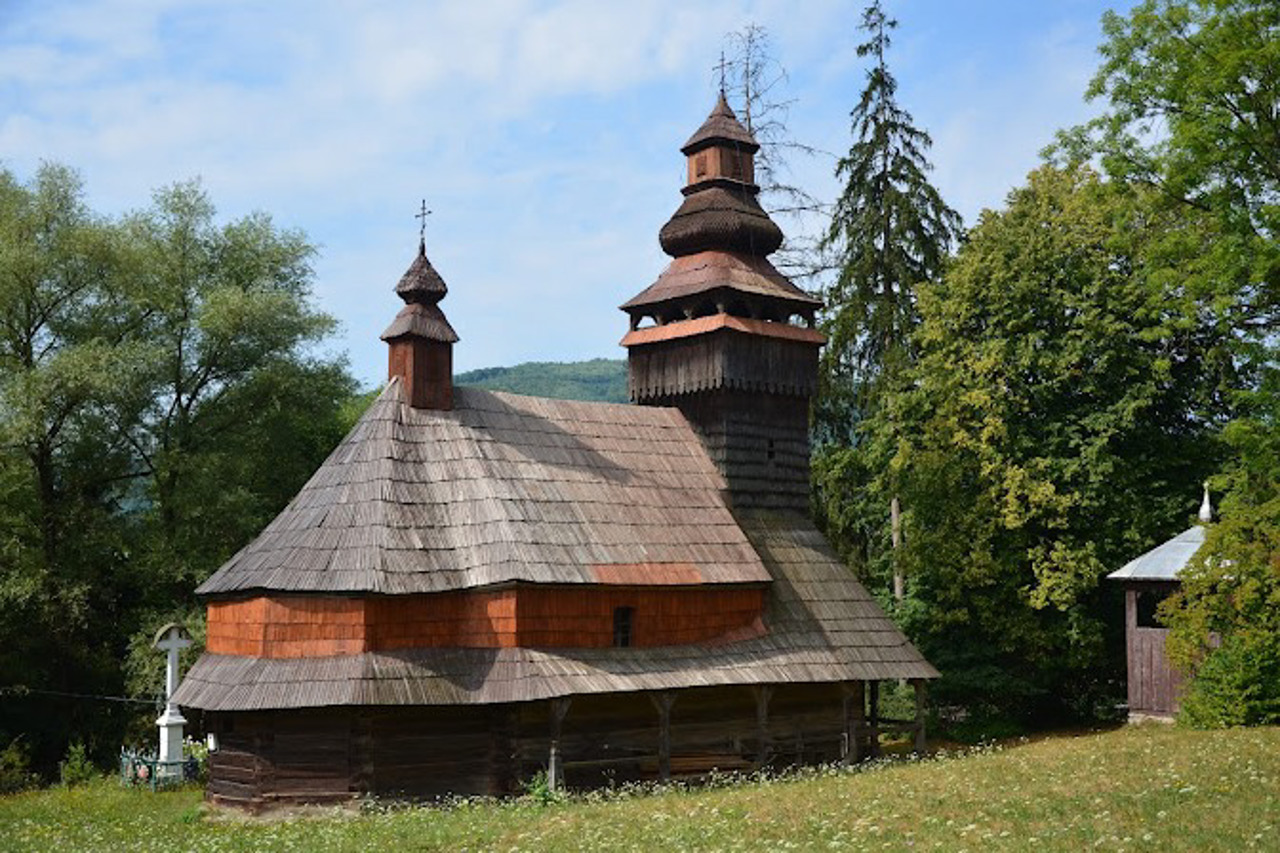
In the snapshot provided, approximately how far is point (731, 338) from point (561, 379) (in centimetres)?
11759

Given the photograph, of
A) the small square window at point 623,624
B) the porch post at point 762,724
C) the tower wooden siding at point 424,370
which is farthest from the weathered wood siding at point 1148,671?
the tower wooden siding at point 424,370

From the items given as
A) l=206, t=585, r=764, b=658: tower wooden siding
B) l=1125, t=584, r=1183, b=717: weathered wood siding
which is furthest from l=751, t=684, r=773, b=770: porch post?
l=1125, t=584, r=1183, b=717: weathered wood siding

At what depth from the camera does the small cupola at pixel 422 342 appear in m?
25.4

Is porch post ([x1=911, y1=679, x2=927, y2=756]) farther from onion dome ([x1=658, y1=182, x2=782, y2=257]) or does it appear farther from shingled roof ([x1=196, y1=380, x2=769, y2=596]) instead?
onion dome ([x1=658, y1=182, x2=782, y2=257])

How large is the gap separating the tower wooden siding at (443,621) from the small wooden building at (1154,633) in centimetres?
1028

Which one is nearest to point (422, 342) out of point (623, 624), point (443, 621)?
point (443, 621)

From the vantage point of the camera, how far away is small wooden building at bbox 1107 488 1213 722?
28188 millimetres

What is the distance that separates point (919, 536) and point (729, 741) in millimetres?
9356

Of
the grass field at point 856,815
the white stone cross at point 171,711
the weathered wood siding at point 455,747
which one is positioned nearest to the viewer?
the grass field at point 856,815

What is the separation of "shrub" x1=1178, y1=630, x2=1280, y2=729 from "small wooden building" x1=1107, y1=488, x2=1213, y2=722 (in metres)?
2.14

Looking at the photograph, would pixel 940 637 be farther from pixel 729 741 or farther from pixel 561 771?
pixel 561 771

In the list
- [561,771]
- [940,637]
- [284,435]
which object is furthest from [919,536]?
[284,435]

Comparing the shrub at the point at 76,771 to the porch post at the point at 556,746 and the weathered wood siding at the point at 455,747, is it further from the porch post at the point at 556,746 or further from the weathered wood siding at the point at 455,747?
the porch post at the point at 556,746

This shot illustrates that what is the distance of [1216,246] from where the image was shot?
2245cm
